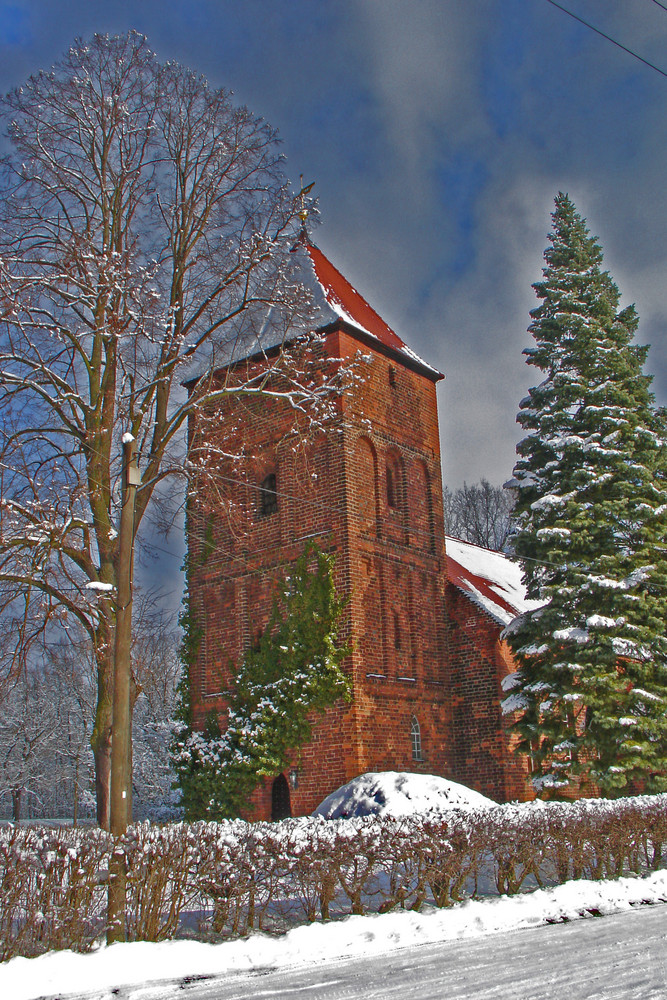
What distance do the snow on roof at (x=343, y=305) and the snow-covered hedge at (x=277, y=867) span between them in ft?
38.3

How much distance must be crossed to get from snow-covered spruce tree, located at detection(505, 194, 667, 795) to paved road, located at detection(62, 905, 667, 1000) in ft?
24.5

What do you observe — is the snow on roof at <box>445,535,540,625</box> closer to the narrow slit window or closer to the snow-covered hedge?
the narrow slit window

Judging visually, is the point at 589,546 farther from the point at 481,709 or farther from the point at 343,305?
the point at 343,305

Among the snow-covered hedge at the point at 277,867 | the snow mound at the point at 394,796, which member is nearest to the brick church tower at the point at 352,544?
the snow mound at the point at 394,796

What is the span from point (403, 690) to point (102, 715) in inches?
274

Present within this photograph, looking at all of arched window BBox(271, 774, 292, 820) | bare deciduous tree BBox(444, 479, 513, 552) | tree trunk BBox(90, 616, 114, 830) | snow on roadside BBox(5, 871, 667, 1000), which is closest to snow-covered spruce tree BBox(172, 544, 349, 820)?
arched window BBox(271, 774, 292, 820)

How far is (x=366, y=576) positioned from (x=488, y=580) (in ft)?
22.1

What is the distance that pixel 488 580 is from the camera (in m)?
23.8

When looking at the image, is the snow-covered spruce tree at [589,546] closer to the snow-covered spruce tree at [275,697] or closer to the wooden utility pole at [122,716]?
the snow-covered spruce tree at [275,697]

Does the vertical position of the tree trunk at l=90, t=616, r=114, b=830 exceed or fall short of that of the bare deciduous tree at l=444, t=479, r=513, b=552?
it falls short

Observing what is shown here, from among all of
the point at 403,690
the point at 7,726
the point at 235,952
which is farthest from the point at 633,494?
the point at 7,726

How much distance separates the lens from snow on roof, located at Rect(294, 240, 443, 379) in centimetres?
1950

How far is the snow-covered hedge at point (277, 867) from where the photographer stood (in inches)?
282

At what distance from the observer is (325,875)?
869 cm
